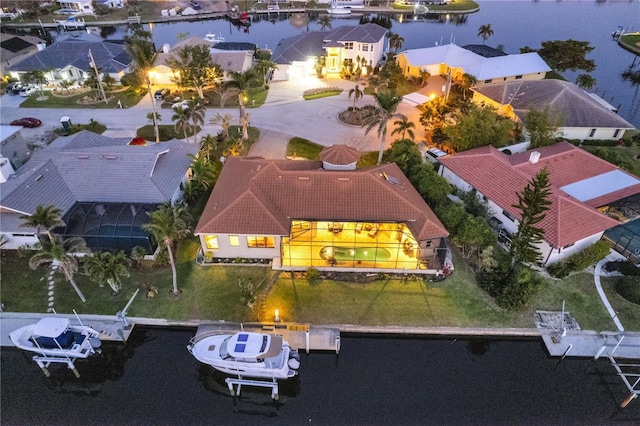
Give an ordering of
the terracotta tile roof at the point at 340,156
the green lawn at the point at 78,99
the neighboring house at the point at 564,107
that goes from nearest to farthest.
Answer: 1. the terracotta tile roof at the point at 340,156
2. the neighboring house at the point at 564,107
3. the green lawn at the point at 78,99

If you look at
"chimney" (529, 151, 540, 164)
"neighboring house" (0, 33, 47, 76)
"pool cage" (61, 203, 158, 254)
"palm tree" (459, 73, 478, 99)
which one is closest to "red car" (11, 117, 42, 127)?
"neighboring house" (0, 33, 47, 76)

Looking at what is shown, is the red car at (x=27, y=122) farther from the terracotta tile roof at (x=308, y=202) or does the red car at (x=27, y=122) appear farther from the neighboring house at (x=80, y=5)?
the neighboring house at (x=80, y=5)

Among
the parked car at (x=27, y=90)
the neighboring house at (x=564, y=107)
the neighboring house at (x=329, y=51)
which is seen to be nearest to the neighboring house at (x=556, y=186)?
the neighboring house at (x=564, y=107)

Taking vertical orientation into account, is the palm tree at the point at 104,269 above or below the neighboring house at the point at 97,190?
below

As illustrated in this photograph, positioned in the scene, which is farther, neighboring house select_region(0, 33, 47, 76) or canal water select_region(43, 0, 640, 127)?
canal water select_region(43, 0, 640, 127)

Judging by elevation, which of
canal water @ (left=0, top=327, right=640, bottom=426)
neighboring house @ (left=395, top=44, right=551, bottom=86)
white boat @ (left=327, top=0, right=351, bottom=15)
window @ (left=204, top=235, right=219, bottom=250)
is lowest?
canal water @ (left=0, top=327, right=640, bottom=426)

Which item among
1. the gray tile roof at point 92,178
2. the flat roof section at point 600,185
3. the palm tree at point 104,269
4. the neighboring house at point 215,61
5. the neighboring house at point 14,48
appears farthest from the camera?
the neighboring house at point 14,48

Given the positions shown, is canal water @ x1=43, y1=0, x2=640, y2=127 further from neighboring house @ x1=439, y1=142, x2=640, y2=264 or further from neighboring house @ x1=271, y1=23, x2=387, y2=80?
neighboring house @ x1=439, y1=142, x2=640, y2=264

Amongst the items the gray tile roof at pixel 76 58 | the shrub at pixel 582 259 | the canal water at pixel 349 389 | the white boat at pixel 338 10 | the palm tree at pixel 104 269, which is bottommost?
the canal water at pixel 349 389
